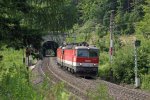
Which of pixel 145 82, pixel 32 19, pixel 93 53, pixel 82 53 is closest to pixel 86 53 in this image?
pixel 82 53

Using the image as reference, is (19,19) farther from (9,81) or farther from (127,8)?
(127,8)

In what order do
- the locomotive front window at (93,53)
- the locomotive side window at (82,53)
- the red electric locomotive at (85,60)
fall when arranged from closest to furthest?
the red electric locomotive at (85,60) < the locomotive side window at (82,53) < the locomotive front window at (93,53)

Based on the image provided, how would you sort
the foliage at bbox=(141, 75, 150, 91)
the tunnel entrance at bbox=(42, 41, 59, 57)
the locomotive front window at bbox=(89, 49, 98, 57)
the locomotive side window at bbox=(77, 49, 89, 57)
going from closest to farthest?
1. the tunnel entrance at bbox=(42, 41, 59, 57)
2. the foliage at bbox=(141, 75, 150, 91)
3. the locomotive side window at bbox=(77, 49, 89, 57)
4. the locomotive front window at bbox=(89, 49, 98, 57)

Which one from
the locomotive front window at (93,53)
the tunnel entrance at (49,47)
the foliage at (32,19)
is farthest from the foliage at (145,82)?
the foliage at (32,19)

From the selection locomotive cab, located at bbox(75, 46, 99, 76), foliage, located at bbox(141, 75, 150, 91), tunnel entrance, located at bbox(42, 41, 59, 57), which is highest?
tunnel entrance, located at bbox(42, 41, 59, 57)

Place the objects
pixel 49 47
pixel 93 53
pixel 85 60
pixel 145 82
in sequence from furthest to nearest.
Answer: pixel 49 47 < pixel 93 53 < pixel 85 60 < pixel 145 82

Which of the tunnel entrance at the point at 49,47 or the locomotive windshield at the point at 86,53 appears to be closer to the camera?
the tunnel entrance at the point at 49,47

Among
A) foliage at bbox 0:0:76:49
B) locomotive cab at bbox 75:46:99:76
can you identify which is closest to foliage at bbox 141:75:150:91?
locomotive cab at bbox 75:46:99:76

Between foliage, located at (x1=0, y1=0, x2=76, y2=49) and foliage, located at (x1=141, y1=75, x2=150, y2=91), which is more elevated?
foliage, located at (x1=0, y1=0, x2=76, y2=49)

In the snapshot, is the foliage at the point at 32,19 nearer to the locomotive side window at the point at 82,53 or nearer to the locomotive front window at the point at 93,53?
the locomotive side window at the point at 82,53

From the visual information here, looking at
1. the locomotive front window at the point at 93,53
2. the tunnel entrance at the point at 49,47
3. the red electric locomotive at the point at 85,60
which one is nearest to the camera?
the tunnel entrance at the point at 49,47

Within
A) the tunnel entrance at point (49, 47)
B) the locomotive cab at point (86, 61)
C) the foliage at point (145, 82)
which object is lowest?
the foliage at point (145, 82)

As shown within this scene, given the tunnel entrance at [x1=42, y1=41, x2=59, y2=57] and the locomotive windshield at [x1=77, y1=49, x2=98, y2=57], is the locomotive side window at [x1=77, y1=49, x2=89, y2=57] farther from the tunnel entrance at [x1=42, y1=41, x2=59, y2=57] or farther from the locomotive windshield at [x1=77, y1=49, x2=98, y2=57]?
the tunnel entrance at [x1=42, y1=41, x2=59, y2=57]

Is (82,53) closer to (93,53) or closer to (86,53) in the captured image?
(86,53)
